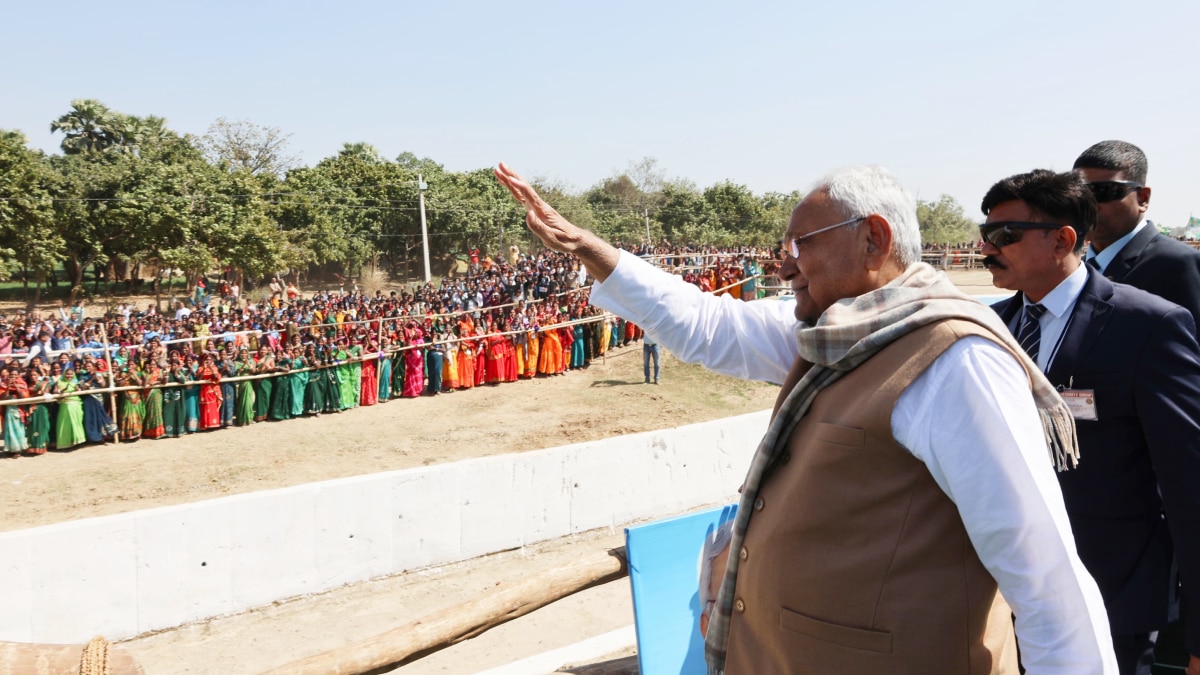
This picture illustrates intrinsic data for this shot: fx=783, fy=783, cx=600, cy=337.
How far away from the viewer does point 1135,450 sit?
2188 millimetres

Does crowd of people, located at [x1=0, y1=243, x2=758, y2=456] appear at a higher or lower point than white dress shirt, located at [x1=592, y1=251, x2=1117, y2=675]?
lower

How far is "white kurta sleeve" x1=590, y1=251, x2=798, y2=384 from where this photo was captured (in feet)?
6.66

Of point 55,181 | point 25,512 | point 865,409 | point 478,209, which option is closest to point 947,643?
point 865,409

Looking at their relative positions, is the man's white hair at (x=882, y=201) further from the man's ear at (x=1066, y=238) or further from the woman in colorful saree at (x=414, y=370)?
the woman in colorful saree at (x=414, y=370)

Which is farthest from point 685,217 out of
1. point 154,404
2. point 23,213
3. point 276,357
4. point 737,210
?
point 154,404

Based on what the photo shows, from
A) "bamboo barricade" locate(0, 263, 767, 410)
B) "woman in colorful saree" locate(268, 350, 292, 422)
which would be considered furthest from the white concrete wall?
"woman in colorful saree" locate(268, 350, 292, 422)

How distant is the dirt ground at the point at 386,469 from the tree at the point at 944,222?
5358 centimetres

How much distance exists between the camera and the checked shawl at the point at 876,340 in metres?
1.39

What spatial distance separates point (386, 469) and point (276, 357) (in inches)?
176

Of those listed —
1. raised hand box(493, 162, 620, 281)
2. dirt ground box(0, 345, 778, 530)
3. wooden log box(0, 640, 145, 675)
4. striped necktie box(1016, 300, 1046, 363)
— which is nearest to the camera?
wooden log box(0, 640, 145, 675)

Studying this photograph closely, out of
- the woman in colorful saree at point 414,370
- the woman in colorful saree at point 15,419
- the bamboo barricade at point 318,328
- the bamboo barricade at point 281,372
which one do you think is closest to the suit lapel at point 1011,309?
the bamboo barricade at point 318,328

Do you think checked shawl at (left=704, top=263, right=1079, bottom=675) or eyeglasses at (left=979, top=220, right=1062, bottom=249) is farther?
eyeglasses at (left=979, top=220, right=1062, bottom=249)

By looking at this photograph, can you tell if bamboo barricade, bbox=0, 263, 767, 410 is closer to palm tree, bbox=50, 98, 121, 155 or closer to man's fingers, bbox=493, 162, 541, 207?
man's fingers, bbox=493, 162, 541, 207

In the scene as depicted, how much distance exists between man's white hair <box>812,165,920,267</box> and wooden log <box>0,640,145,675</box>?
6.11 ft
